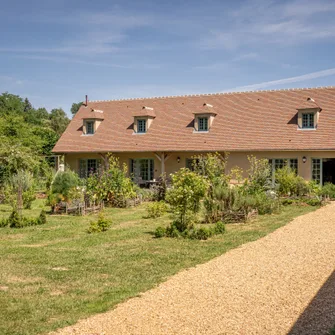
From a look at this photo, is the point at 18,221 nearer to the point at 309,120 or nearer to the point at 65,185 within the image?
the point at 65,185

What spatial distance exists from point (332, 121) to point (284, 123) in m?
2.48

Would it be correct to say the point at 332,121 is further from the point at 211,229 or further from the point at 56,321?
the point at 56,321

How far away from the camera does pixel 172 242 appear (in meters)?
12.0

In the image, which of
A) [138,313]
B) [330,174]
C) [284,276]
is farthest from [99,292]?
[330,174]

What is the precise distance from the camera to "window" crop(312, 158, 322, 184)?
23891 mm

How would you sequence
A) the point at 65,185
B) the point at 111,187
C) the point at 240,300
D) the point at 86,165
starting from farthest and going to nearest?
the point at 86,165 < the point at 111,187 < the point at 65,185 < the point at 240,300

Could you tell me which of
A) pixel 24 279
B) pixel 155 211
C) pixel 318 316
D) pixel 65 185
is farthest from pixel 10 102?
pixel 318 316

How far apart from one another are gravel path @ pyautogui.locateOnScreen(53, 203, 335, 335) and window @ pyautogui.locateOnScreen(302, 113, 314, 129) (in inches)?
605

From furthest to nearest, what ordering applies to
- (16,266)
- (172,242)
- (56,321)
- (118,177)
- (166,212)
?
(118,177) < (166,212) < (172,242) < (16,266) < (56,321)

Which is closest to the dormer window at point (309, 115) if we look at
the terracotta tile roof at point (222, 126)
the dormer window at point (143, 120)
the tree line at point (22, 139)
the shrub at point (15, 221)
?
the terracotta tile roof at point (222, 126)

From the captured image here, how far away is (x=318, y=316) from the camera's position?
6301mm

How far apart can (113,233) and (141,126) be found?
52.8 ft

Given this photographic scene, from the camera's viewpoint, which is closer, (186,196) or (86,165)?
(186,196)

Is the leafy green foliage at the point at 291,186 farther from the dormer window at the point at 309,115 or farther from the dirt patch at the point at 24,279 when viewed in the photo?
the dirt patch at the point at 24,279
